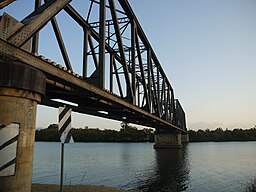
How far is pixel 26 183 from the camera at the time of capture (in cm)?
857

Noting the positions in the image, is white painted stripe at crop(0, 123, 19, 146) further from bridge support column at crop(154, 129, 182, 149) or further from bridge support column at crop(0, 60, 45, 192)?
bridge support column at crop(154, 129, 182, 149)

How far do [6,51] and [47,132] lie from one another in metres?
166

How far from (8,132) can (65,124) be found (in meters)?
2.08

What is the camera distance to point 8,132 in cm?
806

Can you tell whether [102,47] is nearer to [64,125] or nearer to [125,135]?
[64,125]

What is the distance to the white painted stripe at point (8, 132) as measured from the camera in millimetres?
7793

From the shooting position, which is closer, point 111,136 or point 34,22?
point 34,22

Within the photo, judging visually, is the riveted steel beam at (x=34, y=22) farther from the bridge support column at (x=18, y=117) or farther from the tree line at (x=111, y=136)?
the tree line at (x=111, y=136)

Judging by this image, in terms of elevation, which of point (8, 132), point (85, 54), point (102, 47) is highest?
point (85, 54)

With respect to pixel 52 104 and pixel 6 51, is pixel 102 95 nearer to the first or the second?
pixel 52 104

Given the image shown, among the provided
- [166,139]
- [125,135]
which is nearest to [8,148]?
[166,139]

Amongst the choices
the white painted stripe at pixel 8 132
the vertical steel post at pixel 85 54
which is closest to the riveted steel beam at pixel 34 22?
the white painted stripe at pixel 8 132

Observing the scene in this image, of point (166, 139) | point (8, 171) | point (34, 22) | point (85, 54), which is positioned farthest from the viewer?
point (166, 139)

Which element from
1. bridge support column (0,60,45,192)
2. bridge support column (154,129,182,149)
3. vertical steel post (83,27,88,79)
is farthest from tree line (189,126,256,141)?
bridge support column (0,60,45,192)
